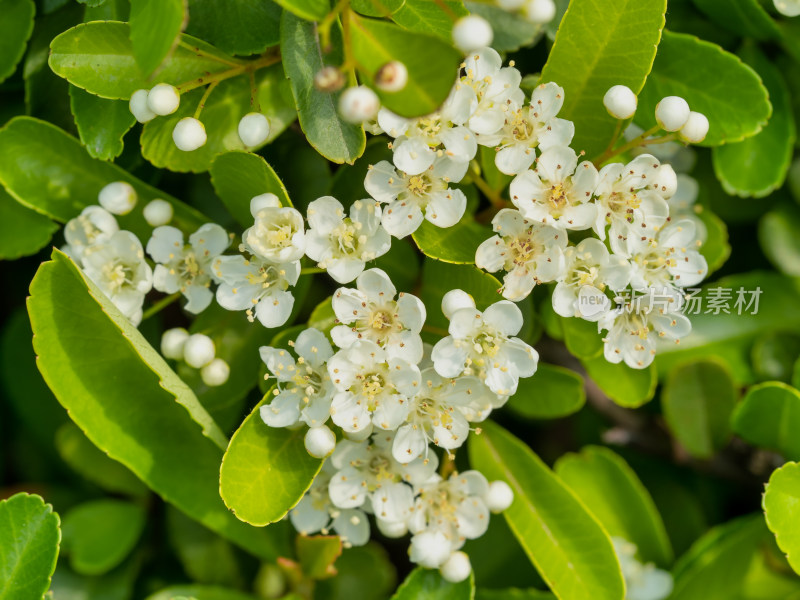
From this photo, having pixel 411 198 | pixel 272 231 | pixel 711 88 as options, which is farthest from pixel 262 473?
pixel 711 88

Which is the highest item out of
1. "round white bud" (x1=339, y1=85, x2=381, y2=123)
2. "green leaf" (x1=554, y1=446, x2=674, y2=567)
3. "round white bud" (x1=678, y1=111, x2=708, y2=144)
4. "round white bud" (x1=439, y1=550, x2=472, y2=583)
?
"round white bud" (x1=339, y1=85, x2=381, y2=123)

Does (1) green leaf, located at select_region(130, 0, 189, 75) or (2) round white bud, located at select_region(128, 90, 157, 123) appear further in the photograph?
(2) round white bud, located at select_region(128, 90, 157, 123)

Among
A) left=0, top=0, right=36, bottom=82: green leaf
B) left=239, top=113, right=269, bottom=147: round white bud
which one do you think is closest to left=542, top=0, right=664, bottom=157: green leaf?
left=239, top=113, right=269, bottom=147: round white bud

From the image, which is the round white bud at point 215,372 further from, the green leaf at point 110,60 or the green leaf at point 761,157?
the green leaf at point 761,157

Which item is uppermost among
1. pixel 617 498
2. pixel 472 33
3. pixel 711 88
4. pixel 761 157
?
pixel 472 33

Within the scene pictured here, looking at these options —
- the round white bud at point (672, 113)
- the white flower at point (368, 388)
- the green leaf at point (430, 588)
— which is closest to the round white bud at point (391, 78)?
the white flower at point (368, 388)

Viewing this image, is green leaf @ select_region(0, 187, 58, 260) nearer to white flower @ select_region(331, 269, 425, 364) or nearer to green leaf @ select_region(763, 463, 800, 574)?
white flower @ select_region(331, 269, 425, 364)

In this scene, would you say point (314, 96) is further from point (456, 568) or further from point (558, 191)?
point (456, 568)
